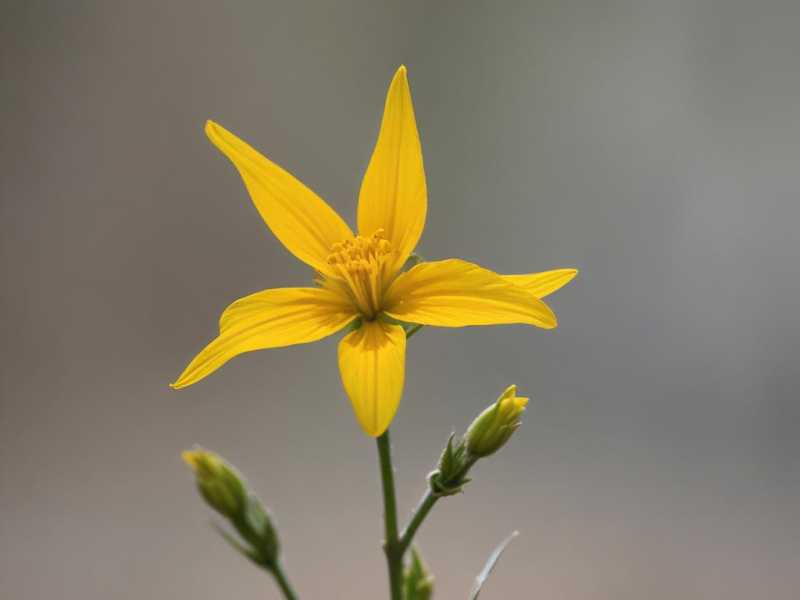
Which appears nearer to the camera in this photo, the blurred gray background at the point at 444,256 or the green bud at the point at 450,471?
the green bud at the point at 450,471

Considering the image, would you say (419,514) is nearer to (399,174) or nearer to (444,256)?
(399,174)

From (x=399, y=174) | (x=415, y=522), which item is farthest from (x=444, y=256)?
(x=415, y=522)

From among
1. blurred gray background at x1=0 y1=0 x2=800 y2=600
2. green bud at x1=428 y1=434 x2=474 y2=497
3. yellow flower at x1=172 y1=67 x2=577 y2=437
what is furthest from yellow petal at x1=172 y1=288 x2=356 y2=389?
blurred gray background at x1=0 y1=0 x2=800 y2=600

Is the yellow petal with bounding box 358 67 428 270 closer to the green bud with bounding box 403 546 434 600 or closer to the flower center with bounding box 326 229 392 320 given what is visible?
the flower center with bounding box 326 229 392 320

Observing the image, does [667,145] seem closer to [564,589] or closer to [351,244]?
[564,589]

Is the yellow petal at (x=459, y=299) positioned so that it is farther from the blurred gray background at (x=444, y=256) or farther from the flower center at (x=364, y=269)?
the blurred gray background at (x=444, y=256)

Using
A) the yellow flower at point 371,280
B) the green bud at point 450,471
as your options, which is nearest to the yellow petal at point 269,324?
the yellow flower at point 371,280
